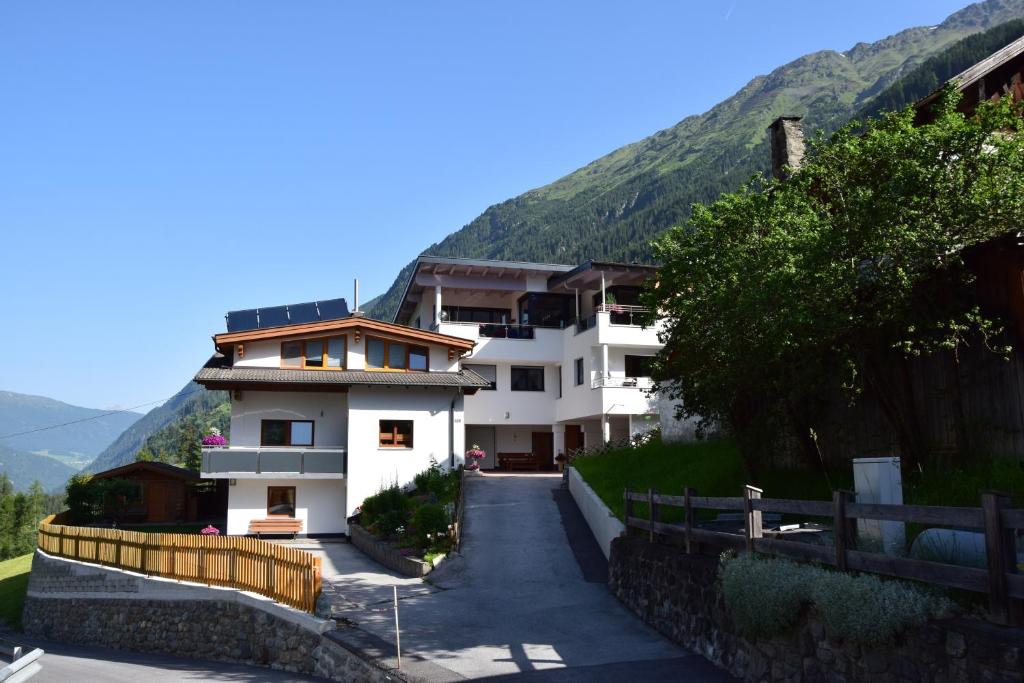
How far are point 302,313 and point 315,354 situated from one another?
5203 millimetres

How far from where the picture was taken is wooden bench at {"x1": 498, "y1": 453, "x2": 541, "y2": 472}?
3875 centimetres

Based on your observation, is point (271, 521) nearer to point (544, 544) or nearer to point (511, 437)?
point (544, 544)

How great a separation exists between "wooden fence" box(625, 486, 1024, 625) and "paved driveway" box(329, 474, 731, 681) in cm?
197

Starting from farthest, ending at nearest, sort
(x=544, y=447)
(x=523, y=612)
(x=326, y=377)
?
(x=544, y=447), (x=326, y=377), (x=523, y=612)

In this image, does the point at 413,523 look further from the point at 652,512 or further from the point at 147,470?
the point at 147,470

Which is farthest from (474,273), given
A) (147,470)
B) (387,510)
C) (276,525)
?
(147,470)

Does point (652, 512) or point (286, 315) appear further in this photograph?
point (286, 315)

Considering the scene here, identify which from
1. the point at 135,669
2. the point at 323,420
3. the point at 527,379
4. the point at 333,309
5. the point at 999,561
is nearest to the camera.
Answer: the point at 999,561

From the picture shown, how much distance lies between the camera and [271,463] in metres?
27.9

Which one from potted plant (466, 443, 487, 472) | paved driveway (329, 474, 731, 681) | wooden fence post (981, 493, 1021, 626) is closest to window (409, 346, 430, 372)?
potted plant (466, 443, 487, 472)

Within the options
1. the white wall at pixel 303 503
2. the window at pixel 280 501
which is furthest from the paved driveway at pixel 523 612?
the window at pixel 280 501

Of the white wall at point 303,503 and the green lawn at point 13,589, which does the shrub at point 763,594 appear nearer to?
the white wall at point 303,503

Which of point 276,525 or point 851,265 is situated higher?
point 851,265

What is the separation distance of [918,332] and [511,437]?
90.4 ft
